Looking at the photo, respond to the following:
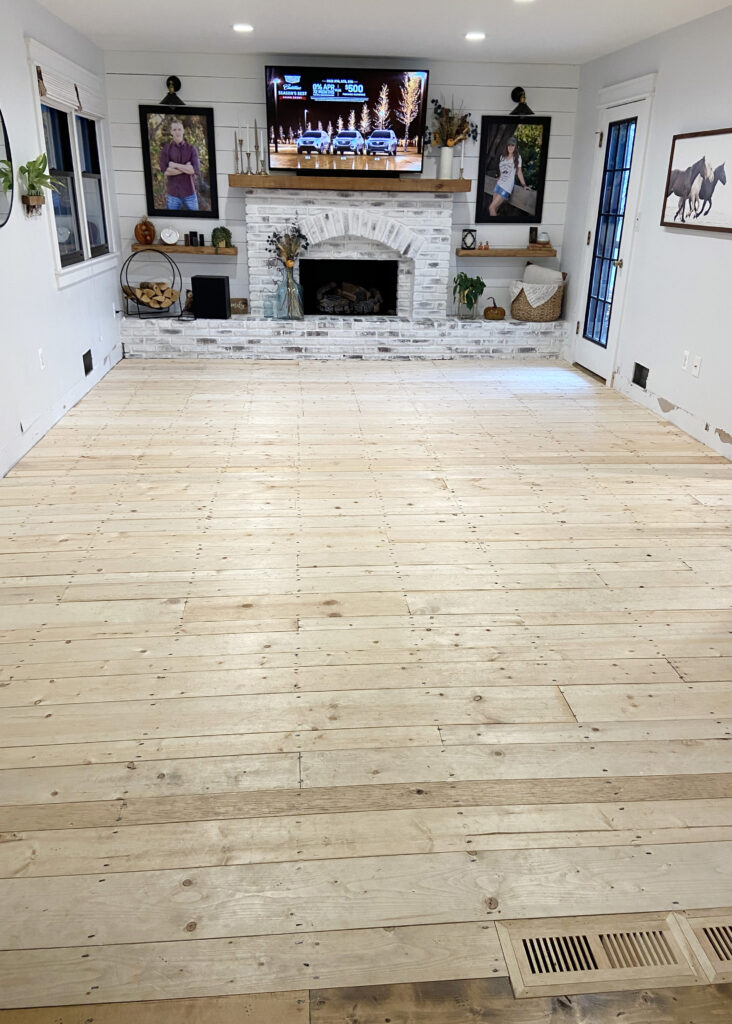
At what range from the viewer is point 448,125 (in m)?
6.82

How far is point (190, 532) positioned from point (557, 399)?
134 inches

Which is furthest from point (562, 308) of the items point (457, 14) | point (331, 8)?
point (331, 8)

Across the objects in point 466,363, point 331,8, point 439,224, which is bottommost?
point 466,363

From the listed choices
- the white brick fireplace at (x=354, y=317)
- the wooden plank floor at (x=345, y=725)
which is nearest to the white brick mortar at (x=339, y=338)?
the white brick fireplace at (x=354, y=317)

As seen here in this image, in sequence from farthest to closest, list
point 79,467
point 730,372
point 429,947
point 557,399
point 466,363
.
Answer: point 466,363 → point 557,399 → point 730,372 → point 79,467 → point 429,947

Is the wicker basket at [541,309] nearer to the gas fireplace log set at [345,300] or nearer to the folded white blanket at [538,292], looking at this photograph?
the folded white blanket at [538,292]

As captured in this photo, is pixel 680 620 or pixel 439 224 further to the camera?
pixel 439 224

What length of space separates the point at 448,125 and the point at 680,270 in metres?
2.81

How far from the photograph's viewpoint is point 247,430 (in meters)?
4.92

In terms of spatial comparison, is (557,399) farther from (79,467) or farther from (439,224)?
(79,467)

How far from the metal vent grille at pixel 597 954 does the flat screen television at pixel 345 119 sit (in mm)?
6478

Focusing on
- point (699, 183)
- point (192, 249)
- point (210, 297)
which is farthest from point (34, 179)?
point (699, 183)

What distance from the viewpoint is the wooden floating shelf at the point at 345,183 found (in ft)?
21.9

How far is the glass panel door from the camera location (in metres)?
6.02
